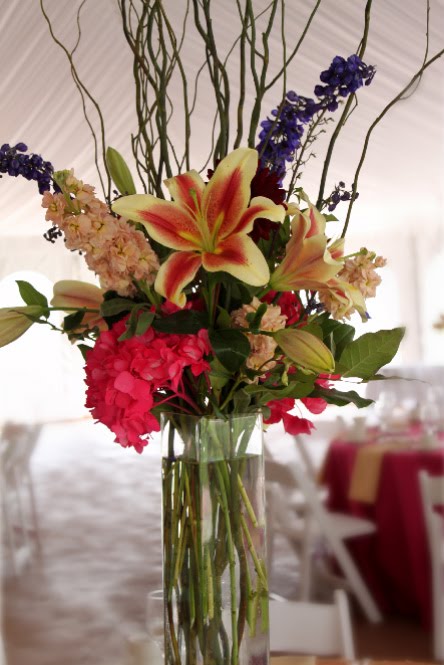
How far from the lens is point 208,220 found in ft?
2.29

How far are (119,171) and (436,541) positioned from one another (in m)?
2.26

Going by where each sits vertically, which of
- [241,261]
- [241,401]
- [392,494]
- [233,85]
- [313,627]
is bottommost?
[313,627]

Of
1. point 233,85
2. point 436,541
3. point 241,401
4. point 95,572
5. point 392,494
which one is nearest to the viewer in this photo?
point 241,401

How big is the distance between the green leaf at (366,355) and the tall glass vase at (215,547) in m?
0.09

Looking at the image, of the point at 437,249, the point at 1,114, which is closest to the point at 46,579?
the point at 1,114

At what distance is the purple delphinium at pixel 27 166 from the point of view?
80 centimetres

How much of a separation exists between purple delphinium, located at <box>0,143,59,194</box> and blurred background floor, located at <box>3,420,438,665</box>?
6.03 feet

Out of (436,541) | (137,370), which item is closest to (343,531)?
(436,541)

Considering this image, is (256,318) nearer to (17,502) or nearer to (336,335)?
(336,335)

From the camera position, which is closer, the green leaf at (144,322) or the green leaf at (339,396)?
the green leaf at (144,322)

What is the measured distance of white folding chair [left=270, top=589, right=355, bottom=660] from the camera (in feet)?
4.87

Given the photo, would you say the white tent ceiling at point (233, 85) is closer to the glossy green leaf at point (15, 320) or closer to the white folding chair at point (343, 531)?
the white folding chair at point (343, 531)

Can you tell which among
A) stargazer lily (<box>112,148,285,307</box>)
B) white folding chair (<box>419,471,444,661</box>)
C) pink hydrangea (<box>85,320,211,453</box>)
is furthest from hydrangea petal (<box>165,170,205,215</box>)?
white folding chair (<box>419,471,444,661</box>)

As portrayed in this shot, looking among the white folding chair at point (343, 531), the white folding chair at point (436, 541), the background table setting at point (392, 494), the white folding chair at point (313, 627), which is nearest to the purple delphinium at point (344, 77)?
the white folding chair at point (313, 627)
